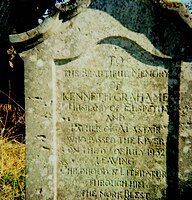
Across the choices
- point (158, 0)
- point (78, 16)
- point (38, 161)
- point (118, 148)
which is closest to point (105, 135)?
point (118, 148)

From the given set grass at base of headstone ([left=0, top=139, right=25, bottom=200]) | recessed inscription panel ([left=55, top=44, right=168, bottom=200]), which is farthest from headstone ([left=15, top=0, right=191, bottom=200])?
grass at base of headstone ([left=0, top=139, right=25, bottom=200])

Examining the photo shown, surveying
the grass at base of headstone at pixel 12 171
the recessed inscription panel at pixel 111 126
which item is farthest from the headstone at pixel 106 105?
the grass at base of headstone at pixel 12 171

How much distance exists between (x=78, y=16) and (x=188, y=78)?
3.89 feet

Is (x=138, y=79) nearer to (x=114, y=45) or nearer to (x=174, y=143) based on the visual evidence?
(x=114, y=45)

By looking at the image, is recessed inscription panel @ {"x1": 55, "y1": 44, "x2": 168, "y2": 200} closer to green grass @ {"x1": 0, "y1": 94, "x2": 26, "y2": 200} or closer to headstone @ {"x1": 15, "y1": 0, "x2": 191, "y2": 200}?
headstone @ {"x1": 15, "y1": 0, "x2": 191, "y2": 200}

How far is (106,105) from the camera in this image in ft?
9.10

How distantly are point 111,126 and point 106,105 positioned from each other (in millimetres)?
216

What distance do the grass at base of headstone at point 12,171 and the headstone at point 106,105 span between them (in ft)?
3.67

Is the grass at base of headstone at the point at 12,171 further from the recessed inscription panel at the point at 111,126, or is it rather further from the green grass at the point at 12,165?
the recessed inscription panel at the point at 111,126

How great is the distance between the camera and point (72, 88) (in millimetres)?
2756

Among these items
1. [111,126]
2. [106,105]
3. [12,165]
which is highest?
[106,105]

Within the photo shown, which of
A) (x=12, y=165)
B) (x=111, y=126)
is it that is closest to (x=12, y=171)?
(x=12, y=165)

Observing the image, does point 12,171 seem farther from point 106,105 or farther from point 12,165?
point 106,105

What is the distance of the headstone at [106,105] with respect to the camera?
2.62 metres
